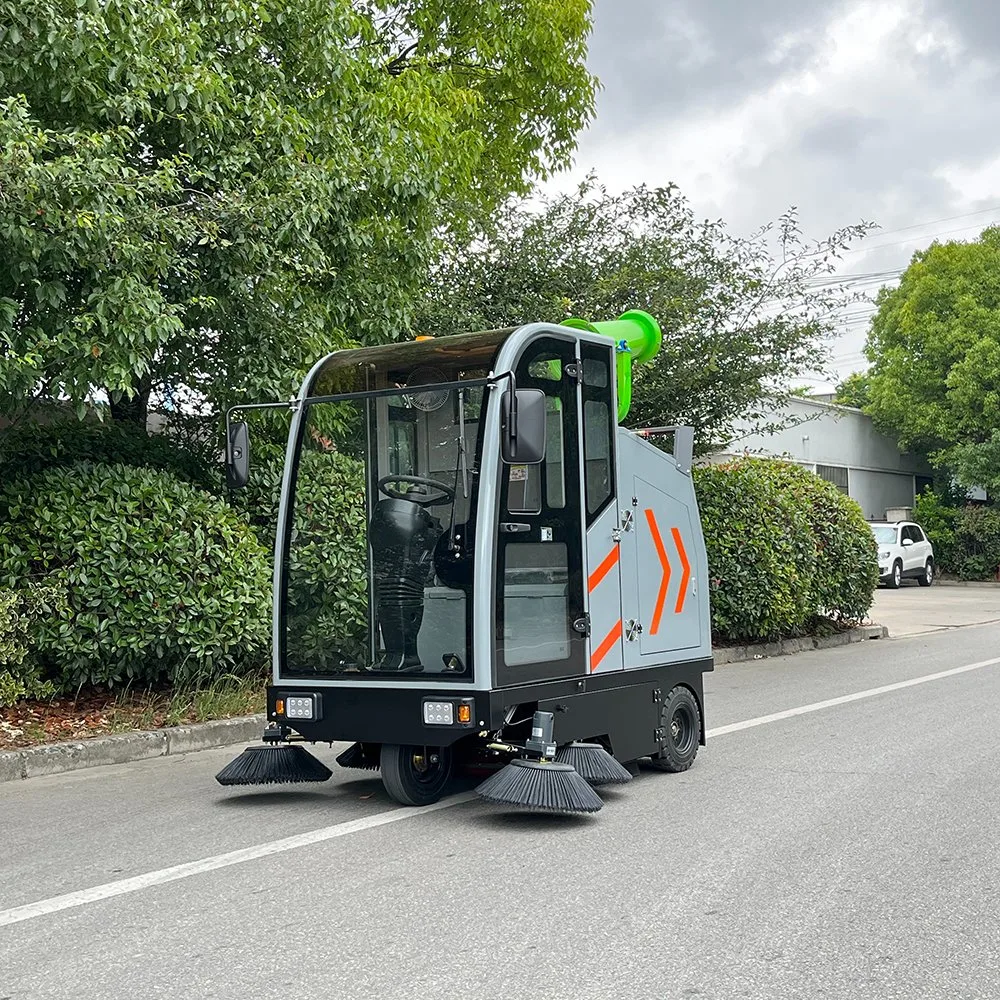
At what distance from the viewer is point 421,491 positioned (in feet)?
22.3

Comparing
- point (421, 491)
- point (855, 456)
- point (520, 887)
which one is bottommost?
point (520, 887)

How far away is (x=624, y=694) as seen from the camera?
292 inches

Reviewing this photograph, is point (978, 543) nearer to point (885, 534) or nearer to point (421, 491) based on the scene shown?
point (885, 534)

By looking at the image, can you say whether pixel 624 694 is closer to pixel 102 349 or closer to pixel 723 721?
pixel 723 721

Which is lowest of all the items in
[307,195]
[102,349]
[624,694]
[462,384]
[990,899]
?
[990,899]

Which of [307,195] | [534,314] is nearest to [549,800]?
[307,195]

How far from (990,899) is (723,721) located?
17.0 ft

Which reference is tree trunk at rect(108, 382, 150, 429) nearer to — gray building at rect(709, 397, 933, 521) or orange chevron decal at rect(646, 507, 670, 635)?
orange chevron decal at rect(646, 507, 670, 635)

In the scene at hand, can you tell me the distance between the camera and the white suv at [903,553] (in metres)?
33.0

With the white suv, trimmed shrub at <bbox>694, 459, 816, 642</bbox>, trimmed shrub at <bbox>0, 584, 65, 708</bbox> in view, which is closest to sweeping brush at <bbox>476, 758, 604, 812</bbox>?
trimmed shrub at <bbox>0, 584, 65, 708</bbox>

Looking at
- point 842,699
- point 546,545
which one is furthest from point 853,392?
point 546,545

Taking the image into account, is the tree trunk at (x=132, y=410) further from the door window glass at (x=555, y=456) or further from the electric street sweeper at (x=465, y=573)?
the door window glass at (x=555, y=456)

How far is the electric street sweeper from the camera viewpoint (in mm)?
6492

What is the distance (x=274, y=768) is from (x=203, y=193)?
14.9 ft
